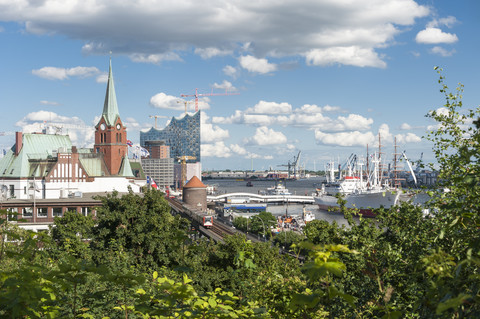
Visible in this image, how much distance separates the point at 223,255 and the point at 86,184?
226 feet

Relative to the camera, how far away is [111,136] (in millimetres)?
107438

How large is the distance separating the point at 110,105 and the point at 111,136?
25.4 feet

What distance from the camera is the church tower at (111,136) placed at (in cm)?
10600

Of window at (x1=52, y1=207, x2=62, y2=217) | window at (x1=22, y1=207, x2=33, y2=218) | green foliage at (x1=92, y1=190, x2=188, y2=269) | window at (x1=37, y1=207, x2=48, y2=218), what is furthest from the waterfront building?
green foliage at (x1=92, y1=190, x2=188, y2=269)

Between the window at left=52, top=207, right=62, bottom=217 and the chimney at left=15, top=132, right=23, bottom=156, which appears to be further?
the chimney at left=15, top=132, right=23, bottom=156

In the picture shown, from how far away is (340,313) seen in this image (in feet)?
23.4

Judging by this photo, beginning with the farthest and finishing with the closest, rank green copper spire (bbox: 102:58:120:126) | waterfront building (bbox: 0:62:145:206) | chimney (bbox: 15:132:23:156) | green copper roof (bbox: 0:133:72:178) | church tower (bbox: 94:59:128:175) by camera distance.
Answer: green copper spire (bbox: 102:58:120:126) → church tower (bbox: 94:59:128:175) → chimney (bbox: 15:132:23:156) → green copper roof (bbox: 0:133:72:178) → waterfront building (bbox: 0:62:145:206)

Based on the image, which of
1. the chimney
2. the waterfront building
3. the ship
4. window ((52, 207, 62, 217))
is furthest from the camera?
the ship

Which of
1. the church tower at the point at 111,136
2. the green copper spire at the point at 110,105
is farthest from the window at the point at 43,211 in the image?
the green copper spire at the point at 110,105

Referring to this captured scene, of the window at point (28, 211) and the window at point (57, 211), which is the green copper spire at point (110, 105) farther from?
the window at point (57, 211)

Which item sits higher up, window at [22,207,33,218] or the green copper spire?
the green copper spire

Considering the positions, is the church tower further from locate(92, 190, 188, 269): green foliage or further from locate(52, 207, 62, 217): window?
locate(92, 190, 188, 269): green foliage

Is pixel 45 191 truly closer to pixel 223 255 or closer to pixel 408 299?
pixel 223 255

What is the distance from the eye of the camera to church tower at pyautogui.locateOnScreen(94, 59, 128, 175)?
348 ft
